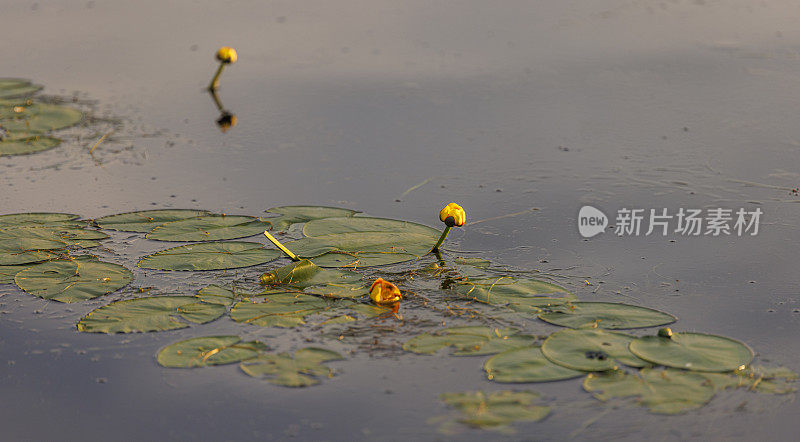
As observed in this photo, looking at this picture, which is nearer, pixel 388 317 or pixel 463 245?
pixel 388 317

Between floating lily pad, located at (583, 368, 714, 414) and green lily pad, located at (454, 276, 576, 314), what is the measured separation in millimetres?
548

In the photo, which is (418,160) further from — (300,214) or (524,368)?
(524,368)

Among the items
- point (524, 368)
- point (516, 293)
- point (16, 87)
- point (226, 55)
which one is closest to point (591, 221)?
point (516, 293)

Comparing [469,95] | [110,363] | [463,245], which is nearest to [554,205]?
[463,245]

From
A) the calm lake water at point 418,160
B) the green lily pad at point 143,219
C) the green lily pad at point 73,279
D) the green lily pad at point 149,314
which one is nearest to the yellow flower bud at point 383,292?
the calm lake water at point 418,160

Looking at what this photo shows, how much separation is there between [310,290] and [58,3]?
23.6ft

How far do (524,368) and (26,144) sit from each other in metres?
4.01

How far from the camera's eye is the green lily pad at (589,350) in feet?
10.2

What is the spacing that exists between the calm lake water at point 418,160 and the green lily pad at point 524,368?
50mm

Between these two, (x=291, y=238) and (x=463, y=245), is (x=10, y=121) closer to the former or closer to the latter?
(x=291, y=238)

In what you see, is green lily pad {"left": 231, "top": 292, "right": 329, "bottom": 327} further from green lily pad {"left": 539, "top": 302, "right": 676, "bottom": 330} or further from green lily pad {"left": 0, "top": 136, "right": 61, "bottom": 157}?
green lily pad {"left": 0, "top": 136, "right": 61, "bottom": 157}

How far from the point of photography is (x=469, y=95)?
21.1 feet

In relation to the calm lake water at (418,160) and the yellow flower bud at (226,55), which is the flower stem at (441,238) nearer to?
the calm lake water at (418,160)

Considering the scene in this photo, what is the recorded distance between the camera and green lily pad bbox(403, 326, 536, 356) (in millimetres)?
3240
